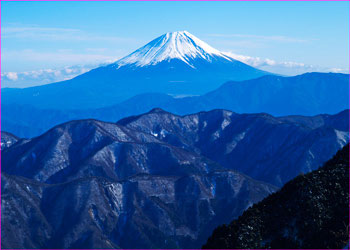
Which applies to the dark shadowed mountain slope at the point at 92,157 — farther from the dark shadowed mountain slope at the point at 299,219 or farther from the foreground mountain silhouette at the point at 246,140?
the dark shadowed mountain slope at the point at 299,219

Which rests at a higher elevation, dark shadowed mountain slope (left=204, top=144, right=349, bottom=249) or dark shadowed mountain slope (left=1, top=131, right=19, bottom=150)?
dark shadowed mountain slope (left=204, top=144, right=349, bottom=249)

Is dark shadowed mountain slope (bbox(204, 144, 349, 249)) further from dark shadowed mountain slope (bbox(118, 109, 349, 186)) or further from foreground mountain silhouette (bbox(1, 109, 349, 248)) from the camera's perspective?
dark shadowed mountain slope (bbox(118, 109, 349, 186))

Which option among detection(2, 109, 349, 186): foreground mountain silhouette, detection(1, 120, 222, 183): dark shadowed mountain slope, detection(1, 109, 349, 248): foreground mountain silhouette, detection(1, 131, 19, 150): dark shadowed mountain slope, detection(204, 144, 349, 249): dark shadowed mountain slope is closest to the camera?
detection(204, 144, 349, 249): dark shadowed mountain slope

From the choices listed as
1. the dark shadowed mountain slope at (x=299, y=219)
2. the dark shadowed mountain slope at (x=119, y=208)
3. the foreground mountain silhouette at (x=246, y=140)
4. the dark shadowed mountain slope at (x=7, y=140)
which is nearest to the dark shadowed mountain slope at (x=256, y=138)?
the foreground mountain silhouette at (x=246, y=140)

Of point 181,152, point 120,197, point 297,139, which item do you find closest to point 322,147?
point 297,139

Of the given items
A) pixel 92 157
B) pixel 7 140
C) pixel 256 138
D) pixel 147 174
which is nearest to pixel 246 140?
pixel 256 138

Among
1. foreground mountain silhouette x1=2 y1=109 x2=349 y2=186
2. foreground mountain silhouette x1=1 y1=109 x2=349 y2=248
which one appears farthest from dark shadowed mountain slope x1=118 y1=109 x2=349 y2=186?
foreground mountain silhouette x1=1 y1=109 x2=349 y2=248

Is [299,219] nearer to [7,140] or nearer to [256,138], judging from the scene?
[256,138]

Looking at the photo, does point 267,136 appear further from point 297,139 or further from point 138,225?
point 138,225
